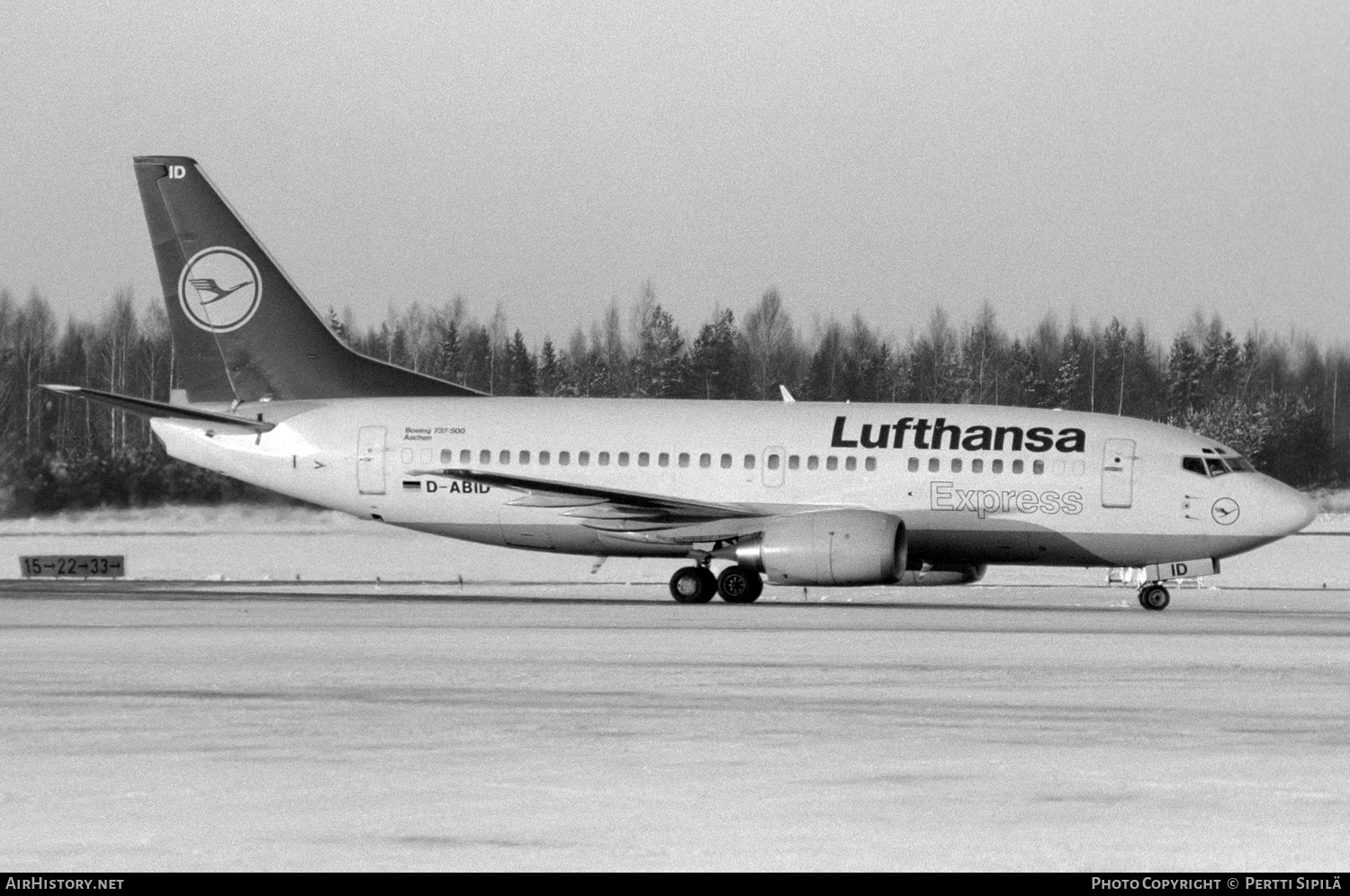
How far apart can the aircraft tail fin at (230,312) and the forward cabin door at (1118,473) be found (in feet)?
35.2

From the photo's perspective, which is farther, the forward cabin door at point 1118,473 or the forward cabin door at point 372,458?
the forward cabin door at point 372,458

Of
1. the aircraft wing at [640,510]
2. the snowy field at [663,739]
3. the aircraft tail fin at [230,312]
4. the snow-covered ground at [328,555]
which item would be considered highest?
the aircraft tail fin at [230,312]

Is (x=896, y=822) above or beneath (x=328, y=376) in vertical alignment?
beneath

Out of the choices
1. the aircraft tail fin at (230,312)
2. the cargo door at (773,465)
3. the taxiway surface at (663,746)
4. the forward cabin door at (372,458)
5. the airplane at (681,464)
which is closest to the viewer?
the taxiway surface at (663,746)

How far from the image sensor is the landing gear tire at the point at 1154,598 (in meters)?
28.4

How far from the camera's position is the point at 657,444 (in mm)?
31188

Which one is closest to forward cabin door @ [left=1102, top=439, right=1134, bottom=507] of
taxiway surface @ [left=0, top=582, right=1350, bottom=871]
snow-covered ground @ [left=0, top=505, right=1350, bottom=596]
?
snow-covered ground @ [left=0, top=505, right=1350, bottom=596]

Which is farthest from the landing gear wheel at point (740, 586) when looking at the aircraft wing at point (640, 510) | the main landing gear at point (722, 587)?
the aircraft wing at point (640, 510)

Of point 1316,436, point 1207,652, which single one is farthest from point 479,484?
point 1316,436

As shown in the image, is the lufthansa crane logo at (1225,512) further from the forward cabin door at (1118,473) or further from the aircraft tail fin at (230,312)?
the aircraft tail fin at (230,312)

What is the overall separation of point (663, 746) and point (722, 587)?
17.5 metres

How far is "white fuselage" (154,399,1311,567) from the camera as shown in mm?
29828
